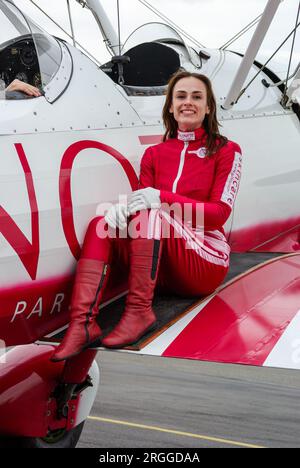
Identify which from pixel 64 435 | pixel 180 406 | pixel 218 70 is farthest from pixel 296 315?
pixel 180 406

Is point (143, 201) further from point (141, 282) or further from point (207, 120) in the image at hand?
point (207, 120)

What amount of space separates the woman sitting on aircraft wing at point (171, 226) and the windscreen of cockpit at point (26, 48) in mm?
585

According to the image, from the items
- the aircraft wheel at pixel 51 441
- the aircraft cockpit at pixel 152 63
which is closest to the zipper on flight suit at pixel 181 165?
the aircraft cockpit at pixel 152 63

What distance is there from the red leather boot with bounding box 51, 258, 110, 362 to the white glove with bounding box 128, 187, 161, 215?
25cm

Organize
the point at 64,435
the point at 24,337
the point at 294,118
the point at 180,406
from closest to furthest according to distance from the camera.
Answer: the point at 24,337
the point at 64,435
the point at 294,118
the point at 180,406

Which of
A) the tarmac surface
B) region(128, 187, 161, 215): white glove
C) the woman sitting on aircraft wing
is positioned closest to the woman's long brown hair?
the woman sitting on aircraft wing

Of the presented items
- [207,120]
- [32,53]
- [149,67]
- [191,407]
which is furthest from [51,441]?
[149,67]

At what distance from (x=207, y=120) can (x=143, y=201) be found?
0.73 m

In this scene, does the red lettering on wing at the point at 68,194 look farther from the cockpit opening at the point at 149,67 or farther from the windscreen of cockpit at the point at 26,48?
the cockpit opening at the point at 149,67

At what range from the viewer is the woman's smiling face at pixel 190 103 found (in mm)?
3242

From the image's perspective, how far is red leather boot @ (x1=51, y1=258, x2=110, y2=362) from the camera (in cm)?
262

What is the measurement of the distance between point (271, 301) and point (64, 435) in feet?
4.93
